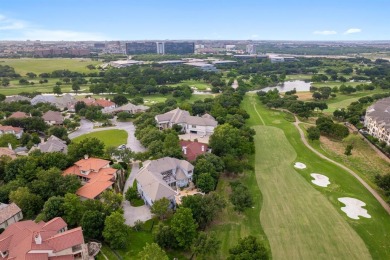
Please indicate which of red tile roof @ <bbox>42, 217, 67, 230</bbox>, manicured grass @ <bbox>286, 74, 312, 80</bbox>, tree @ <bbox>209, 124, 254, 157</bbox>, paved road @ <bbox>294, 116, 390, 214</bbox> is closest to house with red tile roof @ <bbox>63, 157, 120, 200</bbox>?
red tile roof @ <bbox>42, 217, 67, 230</bbox>

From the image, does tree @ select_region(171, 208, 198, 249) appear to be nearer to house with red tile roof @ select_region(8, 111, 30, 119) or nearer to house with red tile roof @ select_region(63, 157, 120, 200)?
house with red tile roof @ select_region(63, 157, 120, 200)

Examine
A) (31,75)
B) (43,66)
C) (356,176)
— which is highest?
(43,66)

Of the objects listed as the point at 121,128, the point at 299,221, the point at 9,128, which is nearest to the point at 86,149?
the point at 121,128

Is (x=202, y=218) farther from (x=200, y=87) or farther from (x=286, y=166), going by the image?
(x=200, y=87)

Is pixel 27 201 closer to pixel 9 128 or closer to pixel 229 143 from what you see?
pixel 229 143

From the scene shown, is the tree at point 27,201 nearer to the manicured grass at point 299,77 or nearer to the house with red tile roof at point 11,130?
the house with red tile roof at point 11,130

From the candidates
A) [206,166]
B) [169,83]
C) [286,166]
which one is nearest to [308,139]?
[286,166]
